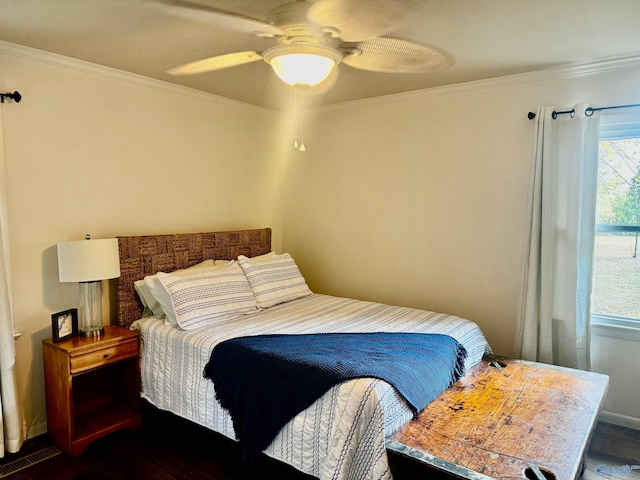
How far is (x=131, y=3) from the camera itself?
2002 mm

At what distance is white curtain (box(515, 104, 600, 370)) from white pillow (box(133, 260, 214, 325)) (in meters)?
2.50

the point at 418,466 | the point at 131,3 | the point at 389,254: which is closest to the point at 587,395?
the point at 418,466

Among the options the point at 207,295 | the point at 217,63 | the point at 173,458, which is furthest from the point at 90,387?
the point at 217,63

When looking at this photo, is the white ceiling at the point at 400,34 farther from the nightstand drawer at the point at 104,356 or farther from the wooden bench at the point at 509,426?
the wooden bench at the point at 509,426

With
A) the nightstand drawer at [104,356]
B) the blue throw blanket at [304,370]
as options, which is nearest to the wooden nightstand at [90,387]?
the nightstand drawer at [104,356]

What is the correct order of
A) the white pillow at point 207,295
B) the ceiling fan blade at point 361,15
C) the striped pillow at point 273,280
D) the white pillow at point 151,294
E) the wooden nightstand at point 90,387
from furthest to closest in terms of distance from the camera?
the striped pillow at point 273,280, the white pillow at point 151,294, the white pillow at point 207,295, the wooden nightstand at point 90,387, the ceiling fan blade at point 361,15

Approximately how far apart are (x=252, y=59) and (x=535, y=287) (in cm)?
240

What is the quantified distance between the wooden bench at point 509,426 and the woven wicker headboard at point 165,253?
207cm

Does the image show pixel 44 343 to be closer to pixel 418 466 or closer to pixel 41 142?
pixel 41 142

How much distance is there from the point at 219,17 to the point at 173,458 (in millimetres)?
2420

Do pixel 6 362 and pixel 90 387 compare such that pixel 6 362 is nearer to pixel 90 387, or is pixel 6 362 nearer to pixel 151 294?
pixel 90 387

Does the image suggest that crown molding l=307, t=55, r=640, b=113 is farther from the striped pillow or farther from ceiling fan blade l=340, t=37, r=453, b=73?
the striped pillow

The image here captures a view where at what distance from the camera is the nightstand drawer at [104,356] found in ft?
8.45

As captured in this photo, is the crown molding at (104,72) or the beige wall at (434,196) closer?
the crown molding at (104,72)
